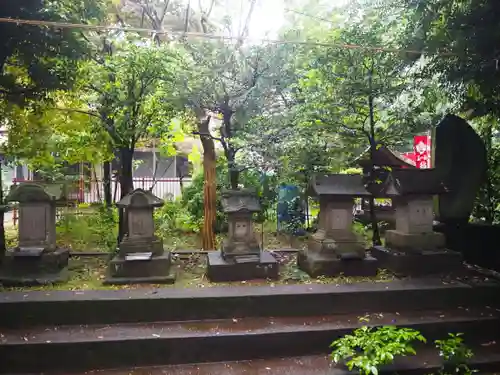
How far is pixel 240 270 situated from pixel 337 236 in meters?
Answer: 1.93

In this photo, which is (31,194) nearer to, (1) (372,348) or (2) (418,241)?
(1) (372,348)

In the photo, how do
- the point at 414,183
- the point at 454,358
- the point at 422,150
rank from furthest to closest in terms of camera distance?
the point at 422,150 < the point at 414,183 < the point at 454,358

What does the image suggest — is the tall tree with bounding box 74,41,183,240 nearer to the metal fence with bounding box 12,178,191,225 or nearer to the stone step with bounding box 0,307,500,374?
the stone step with bounding box 0,307,500,374

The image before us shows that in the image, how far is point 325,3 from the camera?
388 inches

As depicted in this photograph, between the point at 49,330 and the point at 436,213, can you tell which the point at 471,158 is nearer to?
the point at 436,213

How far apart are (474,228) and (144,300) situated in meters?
7.10

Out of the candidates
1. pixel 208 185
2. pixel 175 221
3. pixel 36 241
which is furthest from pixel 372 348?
pixel 175 221

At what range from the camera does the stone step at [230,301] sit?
538 cm

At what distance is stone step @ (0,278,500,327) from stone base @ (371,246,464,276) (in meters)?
0.46

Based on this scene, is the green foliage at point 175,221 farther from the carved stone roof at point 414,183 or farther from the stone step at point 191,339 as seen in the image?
the carved stone roof at point 414,183

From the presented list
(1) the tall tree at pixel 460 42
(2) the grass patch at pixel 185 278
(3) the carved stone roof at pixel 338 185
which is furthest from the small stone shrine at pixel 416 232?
(1) the tall tree at pixel 460 42

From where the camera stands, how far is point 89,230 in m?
9.74

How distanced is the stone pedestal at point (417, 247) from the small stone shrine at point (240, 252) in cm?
238

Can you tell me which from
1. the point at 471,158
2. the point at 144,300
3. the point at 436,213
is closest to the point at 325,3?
the point at 471,158
